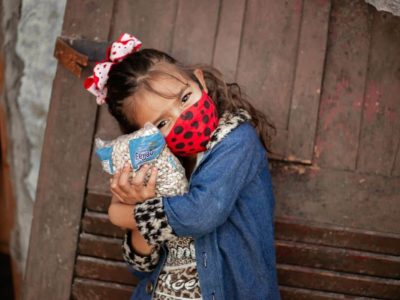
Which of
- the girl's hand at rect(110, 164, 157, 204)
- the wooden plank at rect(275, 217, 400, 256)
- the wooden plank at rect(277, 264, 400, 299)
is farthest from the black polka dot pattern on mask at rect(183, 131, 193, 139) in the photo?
the wooden plank at rect(277, 264, 400, 299)

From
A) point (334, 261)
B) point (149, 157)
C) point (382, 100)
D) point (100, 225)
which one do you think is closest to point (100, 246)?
point (100, 225)

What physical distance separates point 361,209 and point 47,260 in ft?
4.21

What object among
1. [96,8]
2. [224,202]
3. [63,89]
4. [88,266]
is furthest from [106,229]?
[96,8]

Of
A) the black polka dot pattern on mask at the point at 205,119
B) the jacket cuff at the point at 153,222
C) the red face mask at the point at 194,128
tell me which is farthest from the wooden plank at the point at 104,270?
the black polka dot pattern on mask at the point at 205,119

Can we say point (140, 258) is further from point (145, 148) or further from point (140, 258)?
point (145, 148)

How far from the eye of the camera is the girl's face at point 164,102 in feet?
5.23

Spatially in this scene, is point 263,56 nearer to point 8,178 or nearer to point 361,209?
point 361,209

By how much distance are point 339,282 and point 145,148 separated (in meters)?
1.01

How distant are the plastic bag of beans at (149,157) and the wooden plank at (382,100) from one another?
2.72 feet

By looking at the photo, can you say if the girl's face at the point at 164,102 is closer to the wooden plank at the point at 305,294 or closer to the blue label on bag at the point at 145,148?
the blue label on bag at the point at 145,148

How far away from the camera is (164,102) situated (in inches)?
62.6

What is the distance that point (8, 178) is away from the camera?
8.32ft

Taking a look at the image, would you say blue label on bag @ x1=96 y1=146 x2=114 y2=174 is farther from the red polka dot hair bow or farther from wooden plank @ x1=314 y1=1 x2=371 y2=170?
wooden plank @ x1=314 y1=1 x2=371 y2=170

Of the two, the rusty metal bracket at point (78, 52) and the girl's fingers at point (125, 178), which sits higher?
the rusty metal bracket at point (78, 52)
